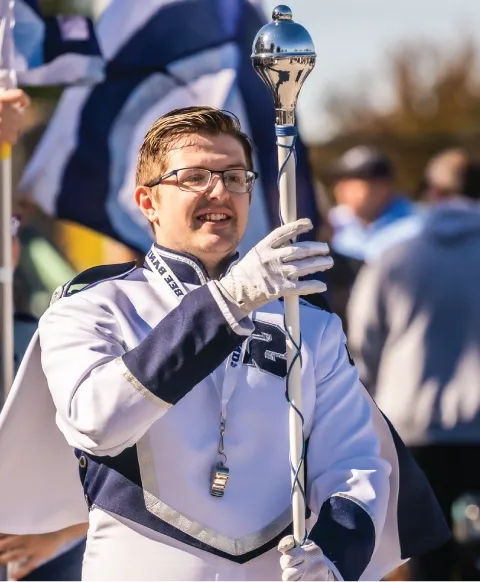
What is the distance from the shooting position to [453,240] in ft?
19.6

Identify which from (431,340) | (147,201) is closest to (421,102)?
(431,340)

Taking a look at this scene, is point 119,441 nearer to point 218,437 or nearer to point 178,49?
point 218,437

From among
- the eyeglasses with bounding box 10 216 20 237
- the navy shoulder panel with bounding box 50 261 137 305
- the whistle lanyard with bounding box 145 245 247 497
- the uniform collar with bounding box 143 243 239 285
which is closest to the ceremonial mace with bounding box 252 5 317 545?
the whistle lanyard with bounding box 145 245 247 497

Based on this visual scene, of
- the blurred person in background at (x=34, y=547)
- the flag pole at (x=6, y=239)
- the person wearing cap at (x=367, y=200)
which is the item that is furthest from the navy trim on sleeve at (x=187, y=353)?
the person wearing cap at (x=367, y=200)

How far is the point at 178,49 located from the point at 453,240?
1.69 metres

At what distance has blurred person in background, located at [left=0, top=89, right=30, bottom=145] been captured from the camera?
3855 millimetres

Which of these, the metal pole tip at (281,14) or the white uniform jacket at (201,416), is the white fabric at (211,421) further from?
the metal pole tip at (281,14)

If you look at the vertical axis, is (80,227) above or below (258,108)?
below

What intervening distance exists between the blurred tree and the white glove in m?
20.7

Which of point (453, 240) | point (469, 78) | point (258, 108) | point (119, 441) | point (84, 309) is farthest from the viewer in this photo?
point (469, 78)

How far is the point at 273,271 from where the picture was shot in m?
2.81

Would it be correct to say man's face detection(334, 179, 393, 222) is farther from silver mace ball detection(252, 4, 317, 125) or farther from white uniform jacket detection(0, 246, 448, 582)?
silver mace ball detection(252, 4, 317, 125)

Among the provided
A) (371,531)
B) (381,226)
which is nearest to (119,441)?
(371,531)

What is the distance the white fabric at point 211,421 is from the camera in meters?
2.94
